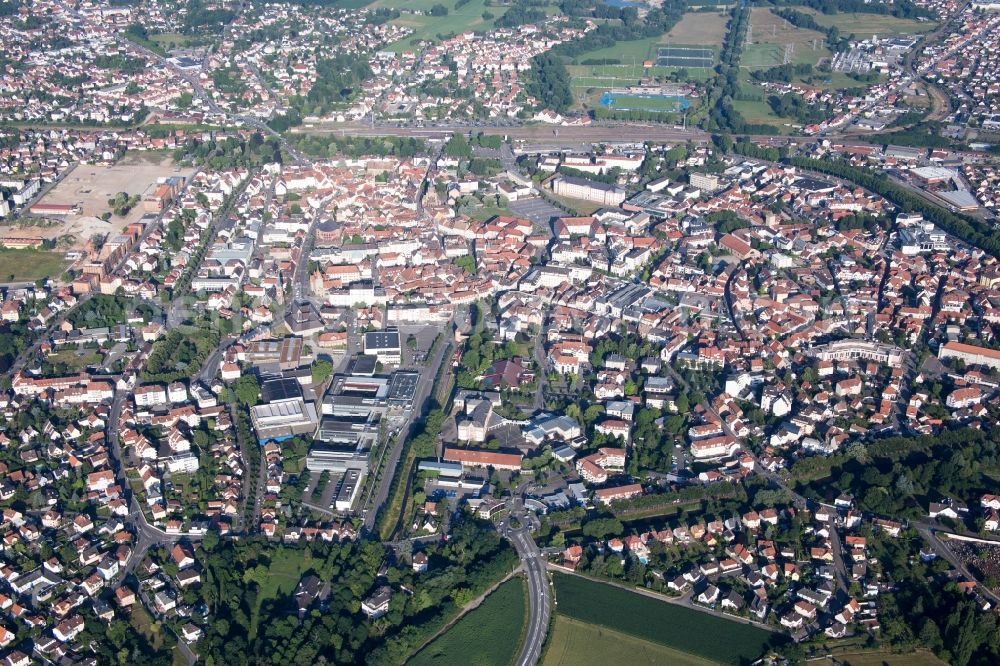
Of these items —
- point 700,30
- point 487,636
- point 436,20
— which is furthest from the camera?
point 436,20

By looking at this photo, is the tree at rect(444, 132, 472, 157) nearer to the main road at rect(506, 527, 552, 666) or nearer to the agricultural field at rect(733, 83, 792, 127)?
the agricultural field at rect(733, 83, 792, 127)

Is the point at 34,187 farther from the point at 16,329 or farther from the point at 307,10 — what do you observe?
the point at 307,10

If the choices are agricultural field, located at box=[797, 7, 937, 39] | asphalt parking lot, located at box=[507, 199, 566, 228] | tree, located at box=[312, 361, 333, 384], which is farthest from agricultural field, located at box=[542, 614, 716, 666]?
agricultural field, located at box=[797, 7, 937, 39]

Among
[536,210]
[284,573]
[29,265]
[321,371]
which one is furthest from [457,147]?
[284,573]

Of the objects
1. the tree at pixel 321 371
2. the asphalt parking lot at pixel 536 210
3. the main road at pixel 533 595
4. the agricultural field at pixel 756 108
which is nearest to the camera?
the main road at pixel 533 595

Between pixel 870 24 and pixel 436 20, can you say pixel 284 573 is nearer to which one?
pixel 436 20

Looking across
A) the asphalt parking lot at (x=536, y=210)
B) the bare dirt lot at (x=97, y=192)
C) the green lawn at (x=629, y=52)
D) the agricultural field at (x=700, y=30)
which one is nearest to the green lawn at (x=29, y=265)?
the bare dirt lot at (x=97, y=192)

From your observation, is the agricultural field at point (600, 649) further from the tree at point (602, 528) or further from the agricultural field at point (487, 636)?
the tree at point (602, 528)
